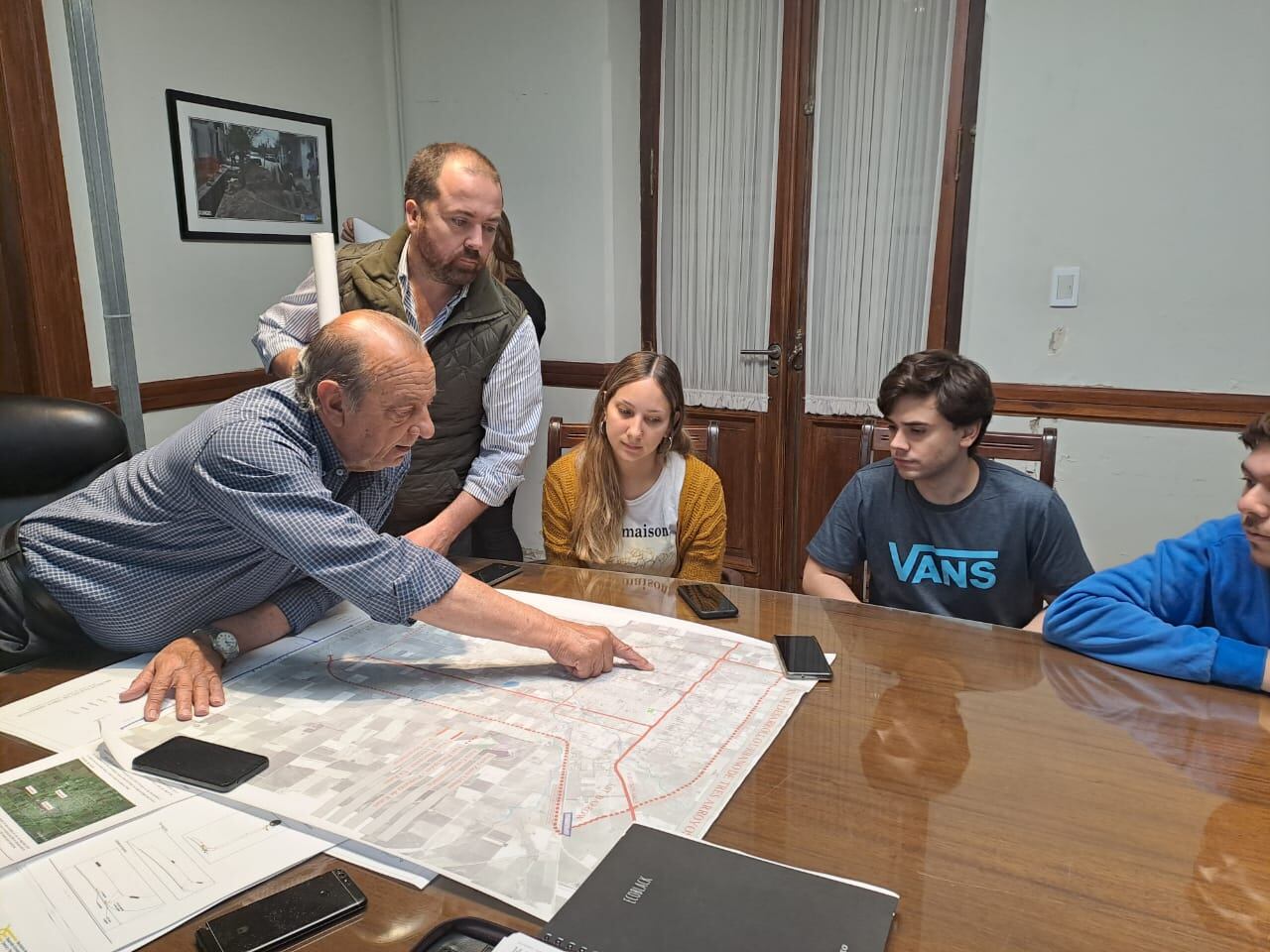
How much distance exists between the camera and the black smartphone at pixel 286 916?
722mm

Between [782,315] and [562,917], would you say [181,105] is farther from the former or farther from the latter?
[562,917]

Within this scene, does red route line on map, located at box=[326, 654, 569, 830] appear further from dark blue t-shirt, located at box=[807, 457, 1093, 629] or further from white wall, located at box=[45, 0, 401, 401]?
white wall, located at box=[45, 0, 401, 401]

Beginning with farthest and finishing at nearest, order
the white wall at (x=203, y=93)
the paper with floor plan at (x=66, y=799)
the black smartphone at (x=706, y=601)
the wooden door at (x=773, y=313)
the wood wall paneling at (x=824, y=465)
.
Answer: the wood wall paneling at (x=824, y=465)
the wooden door at (x=773, y=313)
the white wall at (x=203, y=93)
the black smartphone at (x=706, y=601)
the paper with floor plan at (x=66, y=799)

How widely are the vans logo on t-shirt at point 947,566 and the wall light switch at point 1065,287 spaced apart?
60.8 inches

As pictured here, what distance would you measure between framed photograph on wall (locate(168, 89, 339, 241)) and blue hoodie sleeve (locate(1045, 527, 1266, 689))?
302 centimetres

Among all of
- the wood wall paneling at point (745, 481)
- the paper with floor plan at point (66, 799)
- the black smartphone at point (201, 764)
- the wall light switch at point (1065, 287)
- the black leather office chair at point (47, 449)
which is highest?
the wall light switch at point (1065, 287)

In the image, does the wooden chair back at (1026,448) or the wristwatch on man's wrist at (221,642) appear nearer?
the wristwatch on man's wrist at (221,642)

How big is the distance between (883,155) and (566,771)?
2.87 meters

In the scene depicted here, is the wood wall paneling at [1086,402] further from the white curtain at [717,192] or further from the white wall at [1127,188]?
the white curtain at [717,192]

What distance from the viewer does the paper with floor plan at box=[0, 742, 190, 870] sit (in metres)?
0.85

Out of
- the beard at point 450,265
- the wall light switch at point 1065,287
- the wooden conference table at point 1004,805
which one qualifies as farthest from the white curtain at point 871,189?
the wooden conference table at point 1004,805

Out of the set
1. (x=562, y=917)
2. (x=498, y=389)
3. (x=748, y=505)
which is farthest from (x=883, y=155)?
(x=562, y=917)

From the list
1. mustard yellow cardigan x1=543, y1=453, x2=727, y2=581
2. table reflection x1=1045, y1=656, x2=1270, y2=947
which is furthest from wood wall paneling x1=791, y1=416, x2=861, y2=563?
table reflection x1=1045, y1=656, x2=1270, y2=947

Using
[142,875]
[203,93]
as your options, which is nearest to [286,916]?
[142,875]
